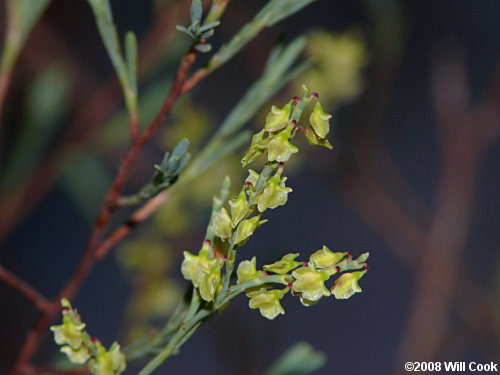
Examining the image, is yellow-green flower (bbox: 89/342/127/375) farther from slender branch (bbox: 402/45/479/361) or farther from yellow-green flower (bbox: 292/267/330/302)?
slender branch (bbox: 402/45/479/361)

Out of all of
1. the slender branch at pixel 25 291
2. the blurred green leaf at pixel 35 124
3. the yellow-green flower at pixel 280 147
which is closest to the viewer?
the yellow-green flower at pixel 280 147

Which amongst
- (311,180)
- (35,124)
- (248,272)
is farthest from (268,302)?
(311,180)

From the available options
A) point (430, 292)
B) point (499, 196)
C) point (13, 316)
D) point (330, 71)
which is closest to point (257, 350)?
point (430, 292)

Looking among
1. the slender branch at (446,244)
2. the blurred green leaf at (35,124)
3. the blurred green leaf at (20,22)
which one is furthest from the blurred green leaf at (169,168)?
the slender branch at (446,244)

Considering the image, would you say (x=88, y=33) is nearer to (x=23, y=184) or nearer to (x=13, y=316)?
(x=13, y=316)

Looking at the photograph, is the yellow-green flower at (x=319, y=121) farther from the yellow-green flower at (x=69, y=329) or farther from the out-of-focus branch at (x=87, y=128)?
the out-of-focus branch at (x=87, y=128)

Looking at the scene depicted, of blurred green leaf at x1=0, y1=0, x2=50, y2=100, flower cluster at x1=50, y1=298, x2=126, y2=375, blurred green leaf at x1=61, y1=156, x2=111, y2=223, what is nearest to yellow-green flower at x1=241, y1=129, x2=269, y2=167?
flower cluster at x1=50, y1=298, x2=126, y2=375
